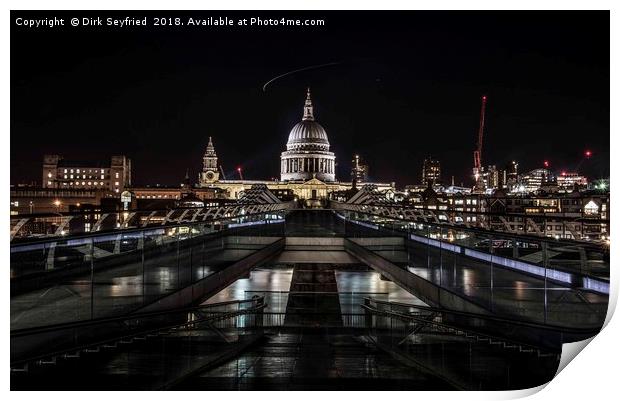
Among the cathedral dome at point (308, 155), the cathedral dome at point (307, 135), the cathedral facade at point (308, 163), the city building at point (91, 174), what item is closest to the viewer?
the city building at point (91, 174)

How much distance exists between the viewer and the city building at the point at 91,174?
48.5 meters

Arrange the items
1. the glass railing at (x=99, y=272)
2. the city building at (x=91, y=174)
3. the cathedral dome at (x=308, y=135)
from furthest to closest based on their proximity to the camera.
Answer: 1. the cathedral dome at (x=308, y=135)
2. the city building at (x=91, y=174)
3. the glass railing at (x=99, y=272)

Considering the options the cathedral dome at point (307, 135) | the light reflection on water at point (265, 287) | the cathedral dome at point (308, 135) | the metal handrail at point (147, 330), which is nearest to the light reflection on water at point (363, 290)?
the light reflection on water at point (265, 287)

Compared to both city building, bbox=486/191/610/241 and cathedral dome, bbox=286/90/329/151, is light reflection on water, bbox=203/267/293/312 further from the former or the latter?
cathedral dome, bbox=286/90/329/151

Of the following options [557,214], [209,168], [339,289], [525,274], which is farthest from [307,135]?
[525,274]

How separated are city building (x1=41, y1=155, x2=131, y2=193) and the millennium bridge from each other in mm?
37715

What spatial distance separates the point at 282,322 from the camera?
23.7 ft

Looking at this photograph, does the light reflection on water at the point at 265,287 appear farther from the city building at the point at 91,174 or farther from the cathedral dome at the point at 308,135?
the cathedral dome at the point at 308,135

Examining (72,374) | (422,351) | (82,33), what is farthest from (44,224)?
(422,351)

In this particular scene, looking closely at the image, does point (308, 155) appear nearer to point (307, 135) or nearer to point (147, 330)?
point (307, 135)

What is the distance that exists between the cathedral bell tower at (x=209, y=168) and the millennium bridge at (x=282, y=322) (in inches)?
4150

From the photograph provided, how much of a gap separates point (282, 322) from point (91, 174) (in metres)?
67.7

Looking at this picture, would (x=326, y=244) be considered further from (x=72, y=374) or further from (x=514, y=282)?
(x=72, y=374)
